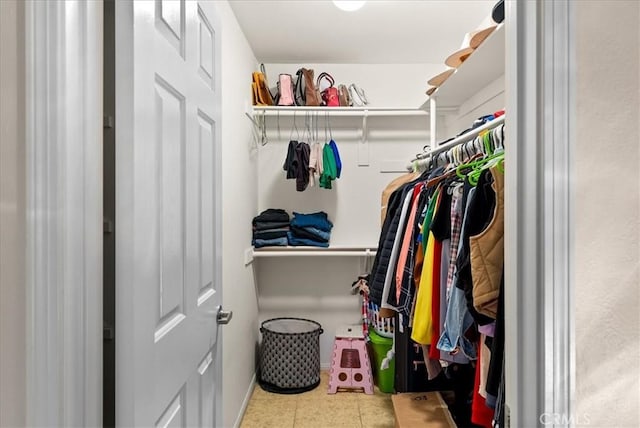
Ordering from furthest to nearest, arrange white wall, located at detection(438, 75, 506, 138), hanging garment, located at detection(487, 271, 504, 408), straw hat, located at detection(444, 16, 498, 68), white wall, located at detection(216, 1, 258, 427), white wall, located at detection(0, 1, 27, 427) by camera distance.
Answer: white wall, located at detection(438, 75, 506, 138)
white wall, located at detection(216, 1, 258, 427)
straw hat, located at detection(444, 16, 498, 68)
hanging garment, located at detection(487, 271, 504, 408)
white wall, located at detection(0, 1, 27, 427)

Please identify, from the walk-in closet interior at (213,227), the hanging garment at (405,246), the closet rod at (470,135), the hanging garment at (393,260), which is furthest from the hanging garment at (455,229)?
the hanging garment at (393,260)

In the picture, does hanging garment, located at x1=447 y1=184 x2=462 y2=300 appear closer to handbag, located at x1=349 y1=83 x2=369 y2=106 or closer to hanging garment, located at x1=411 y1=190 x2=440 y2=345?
hanging garment, located at x1=411 y1=190 x2=440 y2=345

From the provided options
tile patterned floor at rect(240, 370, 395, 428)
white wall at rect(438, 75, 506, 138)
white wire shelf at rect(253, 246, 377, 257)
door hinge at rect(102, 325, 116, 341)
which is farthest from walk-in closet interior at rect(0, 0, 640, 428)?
white wire shelf at rect(253, 246, 377, 257)

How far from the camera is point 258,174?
139 inches

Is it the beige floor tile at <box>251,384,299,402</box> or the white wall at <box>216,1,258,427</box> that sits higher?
the white wall at <box>216,1,258,427</box>

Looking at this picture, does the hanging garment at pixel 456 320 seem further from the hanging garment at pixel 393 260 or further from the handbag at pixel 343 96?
the handbag at pixel 343 96

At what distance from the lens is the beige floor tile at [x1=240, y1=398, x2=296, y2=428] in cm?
262

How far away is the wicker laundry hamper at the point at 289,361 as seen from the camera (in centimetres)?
303

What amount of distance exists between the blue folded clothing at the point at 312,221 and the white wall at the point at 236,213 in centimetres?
35

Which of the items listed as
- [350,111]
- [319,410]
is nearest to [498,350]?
[319,410]

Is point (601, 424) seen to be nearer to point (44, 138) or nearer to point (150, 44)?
point (44, 138)

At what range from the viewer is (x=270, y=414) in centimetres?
274

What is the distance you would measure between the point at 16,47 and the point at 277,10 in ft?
7.11

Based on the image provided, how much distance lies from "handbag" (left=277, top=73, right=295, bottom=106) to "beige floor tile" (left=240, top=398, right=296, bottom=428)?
6.85 feet
